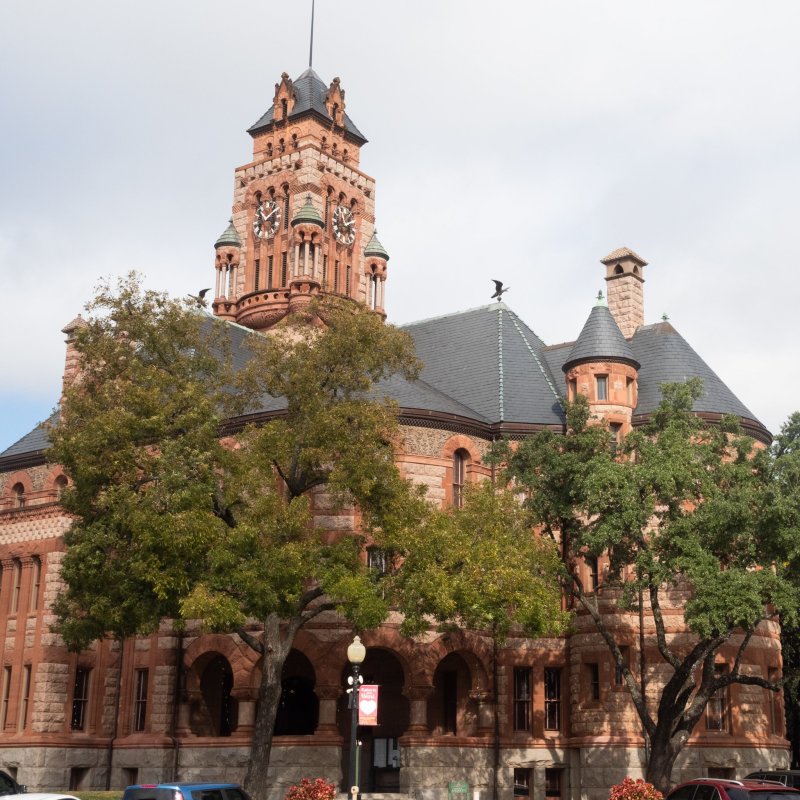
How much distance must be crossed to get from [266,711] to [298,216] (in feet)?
93.4

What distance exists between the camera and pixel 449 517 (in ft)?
97.1

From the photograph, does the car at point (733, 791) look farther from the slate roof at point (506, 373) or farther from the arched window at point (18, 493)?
the arched window at point (18, 493)

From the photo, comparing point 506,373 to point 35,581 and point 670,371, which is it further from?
point 35,581

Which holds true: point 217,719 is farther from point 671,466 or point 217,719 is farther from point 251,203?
point 251,203

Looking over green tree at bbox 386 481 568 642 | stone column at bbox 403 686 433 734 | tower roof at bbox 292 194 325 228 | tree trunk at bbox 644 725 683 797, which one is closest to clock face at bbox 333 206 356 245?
tower roof at bbox 292 194 325 228

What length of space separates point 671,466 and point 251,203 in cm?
3233

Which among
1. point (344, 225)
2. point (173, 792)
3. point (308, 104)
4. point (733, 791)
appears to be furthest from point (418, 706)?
point (308, 104)

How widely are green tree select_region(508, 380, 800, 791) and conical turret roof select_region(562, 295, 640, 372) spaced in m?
5.58

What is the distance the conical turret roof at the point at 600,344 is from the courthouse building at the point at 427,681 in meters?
0.07

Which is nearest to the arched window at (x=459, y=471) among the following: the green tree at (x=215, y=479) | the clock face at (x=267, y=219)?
the green tree at (x=215, y=479)

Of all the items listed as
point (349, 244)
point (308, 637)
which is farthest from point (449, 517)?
point (349, 244)

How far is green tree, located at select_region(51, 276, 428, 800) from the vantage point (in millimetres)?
27750

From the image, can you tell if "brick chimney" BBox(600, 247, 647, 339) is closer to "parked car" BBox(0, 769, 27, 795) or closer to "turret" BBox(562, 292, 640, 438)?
"turret" BBox(562, 292, 640, 438)

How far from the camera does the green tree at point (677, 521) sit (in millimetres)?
29672
